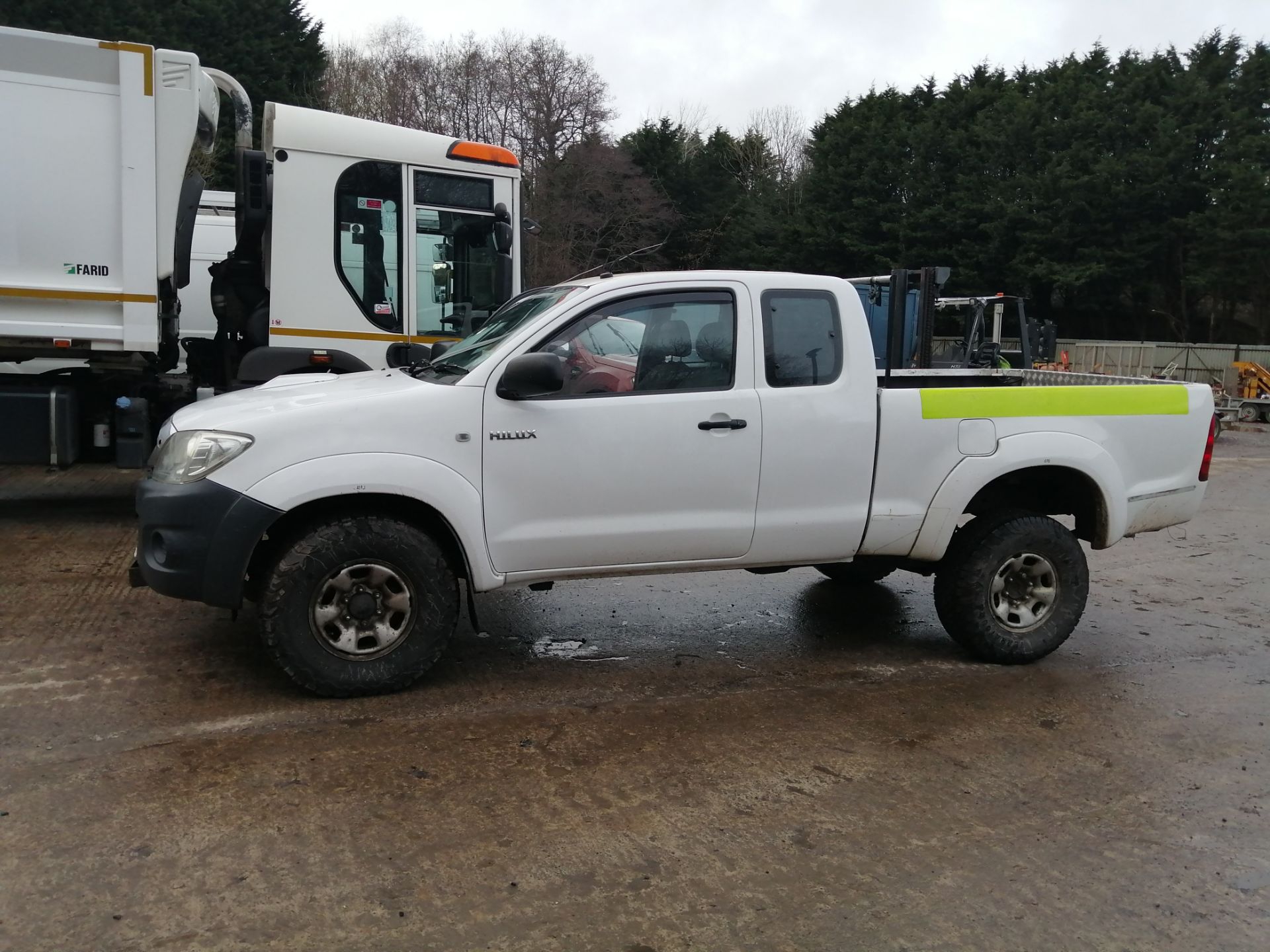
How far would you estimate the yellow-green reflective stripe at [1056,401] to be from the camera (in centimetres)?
569

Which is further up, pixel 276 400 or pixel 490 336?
pixel 490 336

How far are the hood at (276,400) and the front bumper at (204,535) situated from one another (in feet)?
0.97

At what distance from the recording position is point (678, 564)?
17.9ft

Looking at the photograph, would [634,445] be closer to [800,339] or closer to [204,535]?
[800,339]

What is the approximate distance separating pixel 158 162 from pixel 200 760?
5.52m

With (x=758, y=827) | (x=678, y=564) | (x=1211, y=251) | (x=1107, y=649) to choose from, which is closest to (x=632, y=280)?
(x=678, y=564)

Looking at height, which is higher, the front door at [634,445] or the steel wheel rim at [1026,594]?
the front door at [634,445]

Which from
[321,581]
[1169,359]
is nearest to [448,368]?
[321,581]

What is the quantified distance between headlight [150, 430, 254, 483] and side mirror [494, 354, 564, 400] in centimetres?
116

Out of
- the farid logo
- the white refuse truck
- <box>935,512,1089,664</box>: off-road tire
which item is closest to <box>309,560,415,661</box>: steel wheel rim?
the white refuse truck

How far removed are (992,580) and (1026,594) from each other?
0.84 feet

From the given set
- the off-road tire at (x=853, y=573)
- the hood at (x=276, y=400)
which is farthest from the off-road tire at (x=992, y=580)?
the hood at (x=276, y=400)

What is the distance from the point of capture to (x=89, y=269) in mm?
8203

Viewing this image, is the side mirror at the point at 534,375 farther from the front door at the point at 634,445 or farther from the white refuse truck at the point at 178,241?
the white refuse truck at the point at 178,241
